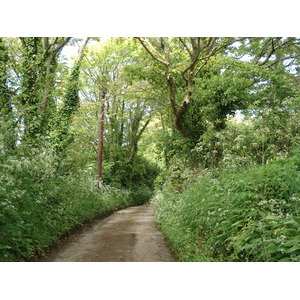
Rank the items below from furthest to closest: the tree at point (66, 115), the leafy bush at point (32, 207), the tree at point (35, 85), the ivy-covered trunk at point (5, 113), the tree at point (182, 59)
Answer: the tree at point (66, 115)
the tree at point (182, 59)
the tree at point (35, 85)
the ivy-covered trunk at point (5, 113)
the leafy bush at point (32, 207)

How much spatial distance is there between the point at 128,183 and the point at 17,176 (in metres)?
13.6

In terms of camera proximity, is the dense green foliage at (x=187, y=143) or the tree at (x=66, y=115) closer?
the dense green foliage at (x=187, y=143)

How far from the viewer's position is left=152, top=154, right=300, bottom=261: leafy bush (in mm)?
2566

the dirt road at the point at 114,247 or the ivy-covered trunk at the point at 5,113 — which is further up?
the ivy-covered trunk at the point at 5,113

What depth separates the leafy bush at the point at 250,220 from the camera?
2.57m

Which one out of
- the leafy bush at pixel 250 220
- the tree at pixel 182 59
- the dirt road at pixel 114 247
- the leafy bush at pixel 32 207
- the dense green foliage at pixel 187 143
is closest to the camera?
the leafy bush at pixel 250 220

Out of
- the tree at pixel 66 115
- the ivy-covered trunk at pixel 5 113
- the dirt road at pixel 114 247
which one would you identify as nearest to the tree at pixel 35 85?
the ivy-covered trunk at pixel 5 113

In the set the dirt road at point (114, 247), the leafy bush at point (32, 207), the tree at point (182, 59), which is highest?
the tree at point (182, 59)

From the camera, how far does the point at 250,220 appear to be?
9.48 feet

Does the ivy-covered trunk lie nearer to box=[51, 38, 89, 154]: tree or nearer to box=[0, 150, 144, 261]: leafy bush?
box=[0, 150, 144, 261]: leafy bush

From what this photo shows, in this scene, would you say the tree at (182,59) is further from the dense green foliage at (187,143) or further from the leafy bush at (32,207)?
the leafy bush at (32,207)

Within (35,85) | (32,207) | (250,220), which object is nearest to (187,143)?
(35,85)

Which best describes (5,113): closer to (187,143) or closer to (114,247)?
(114,247)
